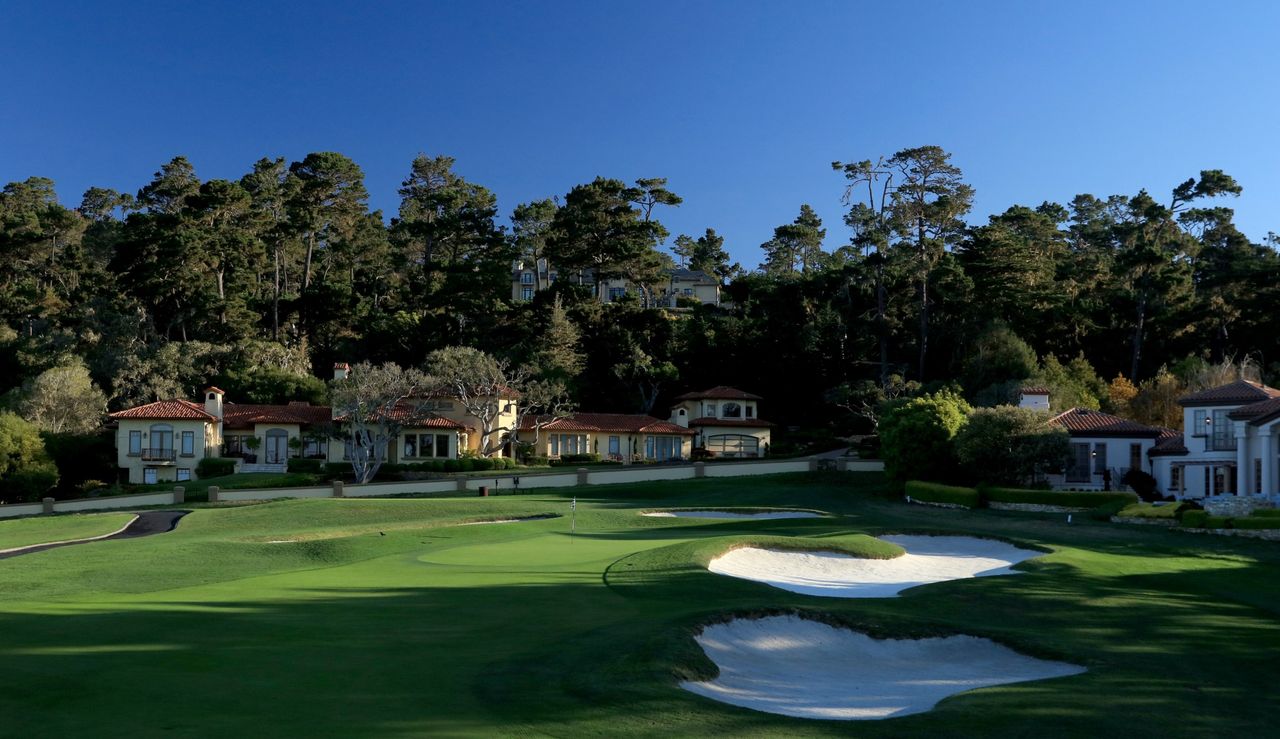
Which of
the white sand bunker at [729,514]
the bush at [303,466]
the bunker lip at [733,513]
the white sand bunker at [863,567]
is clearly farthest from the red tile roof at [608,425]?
the white sand bunker at [863,567]

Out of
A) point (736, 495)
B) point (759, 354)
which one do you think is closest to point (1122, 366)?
point (759, 354)

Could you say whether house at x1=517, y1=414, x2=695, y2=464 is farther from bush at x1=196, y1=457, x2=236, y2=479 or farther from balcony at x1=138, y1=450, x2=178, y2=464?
balcony at x1=138, y1=450, x2=178, y2=464

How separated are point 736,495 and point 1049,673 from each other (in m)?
34.2

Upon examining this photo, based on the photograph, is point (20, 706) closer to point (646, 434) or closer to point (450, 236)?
point (646, 434)

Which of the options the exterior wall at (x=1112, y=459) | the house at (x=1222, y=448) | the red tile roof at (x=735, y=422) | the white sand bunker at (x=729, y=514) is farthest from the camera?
the red tile roof at (x=735, y=422)

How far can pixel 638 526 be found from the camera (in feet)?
120

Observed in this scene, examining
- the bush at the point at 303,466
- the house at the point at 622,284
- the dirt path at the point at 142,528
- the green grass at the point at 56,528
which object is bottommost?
the green grass at the point at 56,528

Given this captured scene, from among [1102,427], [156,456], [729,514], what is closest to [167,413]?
[156,456]

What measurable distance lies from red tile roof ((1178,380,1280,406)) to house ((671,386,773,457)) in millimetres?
30735

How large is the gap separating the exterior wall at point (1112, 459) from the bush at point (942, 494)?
673 cm

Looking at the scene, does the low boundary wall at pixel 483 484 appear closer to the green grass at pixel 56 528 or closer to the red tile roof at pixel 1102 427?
the green grass at pixel 56 528

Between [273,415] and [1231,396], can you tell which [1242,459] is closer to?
[1231,396]

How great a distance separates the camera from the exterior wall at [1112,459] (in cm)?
4900

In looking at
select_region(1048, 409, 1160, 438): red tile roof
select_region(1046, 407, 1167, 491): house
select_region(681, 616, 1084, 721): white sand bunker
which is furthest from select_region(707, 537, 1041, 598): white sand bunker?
select_region(1046, 407, 1167, 491): house
